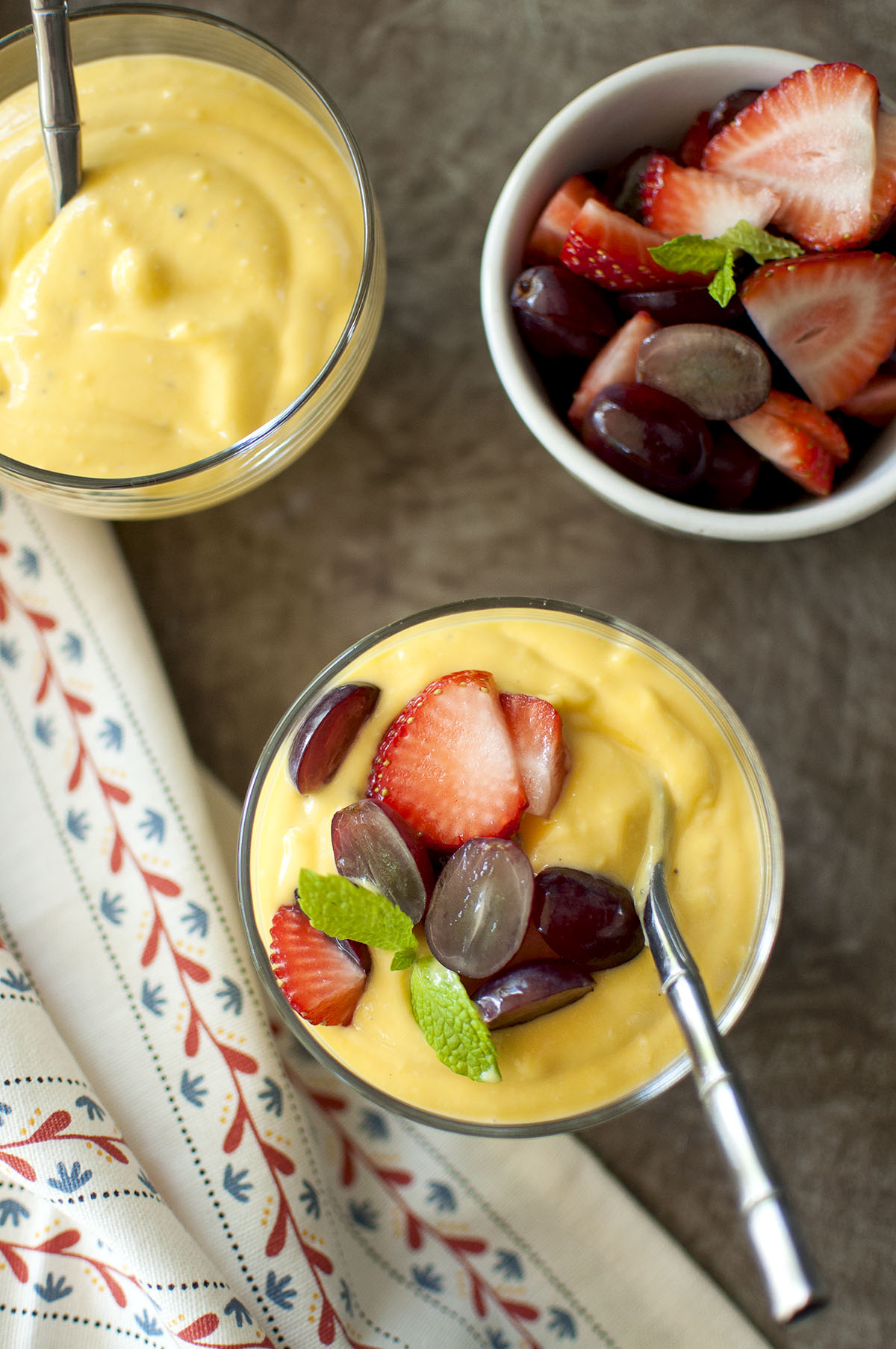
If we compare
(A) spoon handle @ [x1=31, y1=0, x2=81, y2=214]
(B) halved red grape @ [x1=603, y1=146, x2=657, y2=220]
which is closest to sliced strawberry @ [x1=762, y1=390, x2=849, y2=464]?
(B) halved red grape @ [x1=603, y1=146, x2=657, y2=220]

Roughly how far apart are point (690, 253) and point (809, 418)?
22 cm

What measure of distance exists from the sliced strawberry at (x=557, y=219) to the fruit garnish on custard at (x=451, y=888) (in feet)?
1.64

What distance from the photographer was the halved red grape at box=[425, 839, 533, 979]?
0.94 meters

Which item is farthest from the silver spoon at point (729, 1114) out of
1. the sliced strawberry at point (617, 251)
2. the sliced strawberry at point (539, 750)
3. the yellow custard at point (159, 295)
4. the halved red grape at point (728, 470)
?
the yellow custard at point (159, 295)

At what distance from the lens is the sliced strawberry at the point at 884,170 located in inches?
41.4

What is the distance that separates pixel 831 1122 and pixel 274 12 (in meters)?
1.70

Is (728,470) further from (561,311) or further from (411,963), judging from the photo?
(411,963)

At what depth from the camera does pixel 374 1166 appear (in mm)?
1367

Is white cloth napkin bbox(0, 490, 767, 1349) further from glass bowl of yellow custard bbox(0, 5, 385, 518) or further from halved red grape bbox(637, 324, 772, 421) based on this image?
halved red grape bbox(637, 324, 772, 421)

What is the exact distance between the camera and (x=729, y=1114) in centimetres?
80

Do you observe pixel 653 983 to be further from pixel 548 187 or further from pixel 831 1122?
pixel 548 187

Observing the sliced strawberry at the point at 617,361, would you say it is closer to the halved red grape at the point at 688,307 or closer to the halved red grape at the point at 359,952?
the halved red grape at the point at 688,307

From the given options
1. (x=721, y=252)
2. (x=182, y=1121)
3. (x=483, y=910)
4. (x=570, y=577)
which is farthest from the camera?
(x=570, y=577)

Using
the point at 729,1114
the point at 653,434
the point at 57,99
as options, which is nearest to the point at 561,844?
the point at 729,1114
